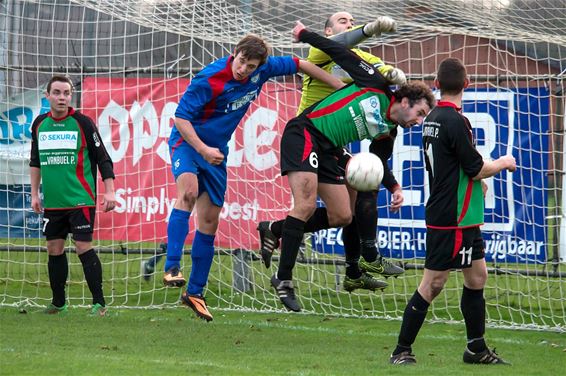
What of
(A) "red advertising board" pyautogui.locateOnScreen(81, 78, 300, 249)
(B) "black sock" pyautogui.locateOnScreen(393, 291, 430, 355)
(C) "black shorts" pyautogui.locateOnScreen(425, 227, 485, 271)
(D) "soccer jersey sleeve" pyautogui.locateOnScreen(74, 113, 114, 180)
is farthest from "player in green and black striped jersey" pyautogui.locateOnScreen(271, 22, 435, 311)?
(A) "red advertising board" pyautogui.locateOnScreen(81, 78, 300, 249)

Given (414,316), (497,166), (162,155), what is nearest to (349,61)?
(497,166)

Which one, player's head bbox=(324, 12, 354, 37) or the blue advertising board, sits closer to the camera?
player's head bbox=(324, 12, 354, 37)

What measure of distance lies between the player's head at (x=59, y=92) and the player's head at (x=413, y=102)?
3.51 m

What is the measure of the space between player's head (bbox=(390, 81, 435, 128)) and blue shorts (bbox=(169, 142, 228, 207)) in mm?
1839

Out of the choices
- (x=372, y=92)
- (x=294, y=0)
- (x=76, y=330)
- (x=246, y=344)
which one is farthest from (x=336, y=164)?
(x=294, y=0)

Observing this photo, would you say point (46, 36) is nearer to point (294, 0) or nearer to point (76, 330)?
point (294, 0)

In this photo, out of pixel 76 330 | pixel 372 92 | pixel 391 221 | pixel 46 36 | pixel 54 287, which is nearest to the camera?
pixel 372 92

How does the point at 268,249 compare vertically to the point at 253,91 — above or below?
below

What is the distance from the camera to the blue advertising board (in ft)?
37.7

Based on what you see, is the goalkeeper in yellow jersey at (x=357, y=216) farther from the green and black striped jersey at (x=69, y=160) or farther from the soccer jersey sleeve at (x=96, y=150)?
the green and black striped jersey at (x=69, y=160)

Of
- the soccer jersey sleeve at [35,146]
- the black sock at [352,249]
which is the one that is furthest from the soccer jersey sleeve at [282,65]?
the soccer jersey sleeve at [35,146]

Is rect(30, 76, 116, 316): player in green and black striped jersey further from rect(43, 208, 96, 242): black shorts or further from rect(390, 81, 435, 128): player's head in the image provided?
rect(390, 81, 435, 128): player's head

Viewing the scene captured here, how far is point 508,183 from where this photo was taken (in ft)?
38.3

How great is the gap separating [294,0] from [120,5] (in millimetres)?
2094
